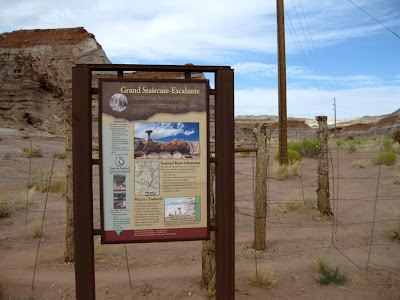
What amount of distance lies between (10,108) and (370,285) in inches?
1352

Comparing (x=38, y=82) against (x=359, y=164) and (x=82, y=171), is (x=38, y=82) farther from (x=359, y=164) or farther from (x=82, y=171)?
(x=82, y=171)

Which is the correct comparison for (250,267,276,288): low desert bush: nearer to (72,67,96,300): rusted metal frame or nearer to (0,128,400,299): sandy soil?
(0,128,400,299): sandy soil

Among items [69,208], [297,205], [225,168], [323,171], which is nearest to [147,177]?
[225,168]

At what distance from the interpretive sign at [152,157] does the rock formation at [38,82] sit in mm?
28102

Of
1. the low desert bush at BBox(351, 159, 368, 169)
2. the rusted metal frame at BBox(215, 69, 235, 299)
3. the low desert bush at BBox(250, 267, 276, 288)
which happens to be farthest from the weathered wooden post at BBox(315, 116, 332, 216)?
the low desert bush at BBox(351, 159, 368, 169)

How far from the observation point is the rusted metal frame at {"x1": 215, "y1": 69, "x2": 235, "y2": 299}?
3.02 metres

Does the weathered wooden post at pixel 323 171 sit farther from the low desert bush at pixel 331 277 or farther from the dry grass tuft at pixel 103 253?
the dry grass tuft at pixel 103 253

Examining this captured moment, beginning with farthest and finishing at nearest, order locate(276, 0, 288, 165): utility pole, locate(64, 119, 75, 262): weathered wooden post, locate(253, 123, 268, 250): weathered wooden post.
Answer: locate(276, 0, 288, 165): utility pole → locate(253, 123, 268, 250): weathered wooden post → locate(64, 119, 75, 262): weathered wooden post

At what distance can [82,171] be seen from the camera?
294 cm

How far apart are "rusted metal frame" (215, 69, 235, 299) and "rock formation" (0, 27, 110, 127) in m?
28.3

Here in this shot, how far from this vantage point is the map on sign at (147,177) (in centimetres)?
Answer: 291

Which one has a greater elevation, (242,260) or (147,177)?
(147,177)

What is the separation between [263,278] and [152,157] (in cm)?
261

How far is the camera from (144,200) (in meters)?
2.94
